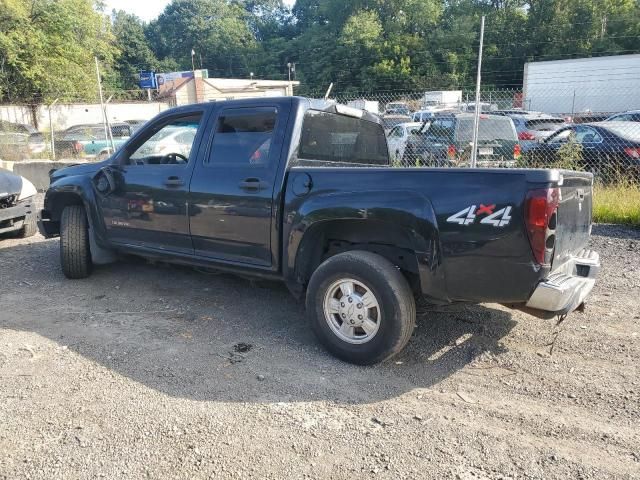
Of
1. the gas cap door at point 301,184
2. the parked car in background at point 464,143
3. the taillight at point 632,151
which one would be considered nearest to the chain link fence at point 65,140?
the gas cap door at point 301,184

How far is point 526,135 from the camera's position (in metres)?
12.5

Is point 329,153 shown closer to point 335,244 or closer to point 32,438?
point 335,244

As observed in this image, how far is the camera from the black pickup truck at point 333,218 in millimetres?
3111

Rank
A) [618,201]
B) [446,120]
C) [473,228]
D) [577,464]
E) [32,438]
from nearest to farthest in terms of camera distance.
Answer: [577,464], [32,438], [473,228], [618,201], [446,120]

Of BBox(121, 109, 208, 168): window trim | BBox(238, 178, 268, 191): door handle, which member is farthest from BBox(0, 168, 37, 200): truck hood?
BBox(238, 178, 268, 191): door handle

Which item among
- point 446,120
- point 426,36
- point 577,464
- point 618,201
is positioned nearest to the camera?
point 577,464

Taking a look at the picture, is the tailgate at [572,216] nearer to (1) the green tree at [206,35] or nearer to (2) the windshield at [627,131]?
(2) the windshield at [627,131]

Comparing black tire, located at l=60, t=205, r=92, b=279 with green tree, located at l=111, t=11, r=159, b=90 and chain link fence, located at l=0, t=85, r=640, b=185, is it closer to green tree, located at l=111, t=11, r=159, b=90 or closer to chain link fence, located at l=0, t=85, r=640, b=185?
chain link fence, located at l=0, t=85, r=640, b=185

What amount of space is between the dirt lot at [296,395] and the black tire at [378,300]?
14cm

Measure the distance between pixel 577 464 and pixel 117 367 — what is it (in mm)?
2909

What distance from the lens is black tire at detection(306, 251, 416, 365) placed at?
3.43 metres

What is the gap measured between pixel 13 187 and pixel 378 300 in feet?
18.8

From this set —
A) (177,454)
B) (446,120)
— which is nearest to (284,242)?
(177,454)

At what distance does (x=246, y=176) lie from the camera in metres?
4.18
